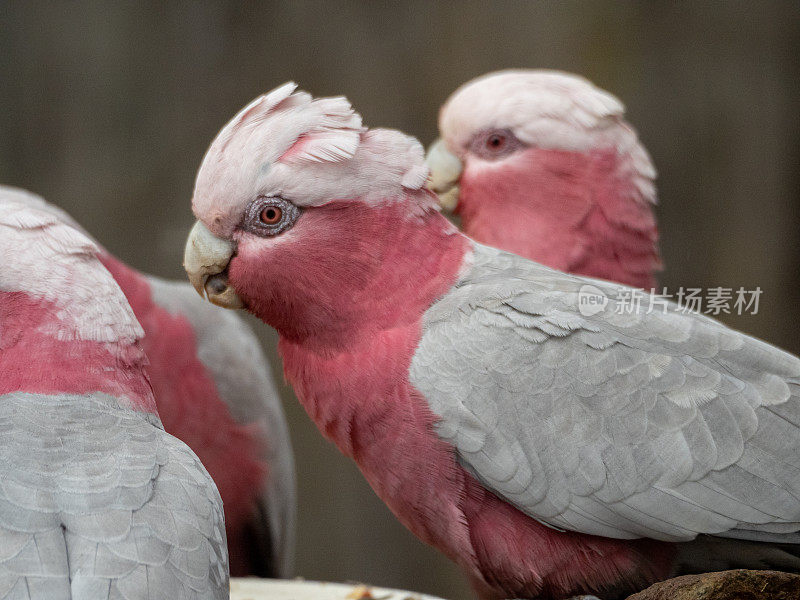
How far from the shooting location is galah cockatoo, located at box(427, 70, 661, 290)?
225cm

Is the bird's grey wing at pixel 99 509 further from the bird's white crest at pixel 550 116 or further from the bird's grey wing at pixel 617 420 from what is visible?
the bird's white crest at pixel 550 116

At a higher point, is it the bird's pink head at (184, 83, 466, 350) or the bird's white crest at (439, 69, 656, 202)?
the bird's white crest at (439, 69, 656, 202)

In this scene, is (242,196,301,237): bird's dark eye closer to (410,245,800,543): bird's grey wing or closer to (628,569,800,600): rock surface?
(410,245,800,543): bird's grey wing

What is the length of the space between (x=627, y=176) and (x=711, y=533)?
115 cm

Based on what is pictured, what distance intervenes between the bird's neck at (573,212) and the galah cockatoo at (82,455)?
110 centimetres

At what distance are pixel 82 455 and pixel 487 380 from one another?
730 millimetres

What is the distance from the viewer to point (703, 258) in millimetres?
4031

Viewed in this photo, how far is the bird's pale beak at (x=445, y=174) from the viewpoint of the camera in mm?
2402

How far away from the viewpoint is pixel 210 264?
1.63 meters

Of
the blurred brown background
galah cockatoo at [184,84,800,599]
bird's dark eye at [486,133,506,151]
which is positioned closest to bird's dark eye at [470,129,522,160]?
bird's dark eye at [486,133,506,151]

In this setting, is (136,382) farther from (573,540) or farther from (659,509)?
(659,509)

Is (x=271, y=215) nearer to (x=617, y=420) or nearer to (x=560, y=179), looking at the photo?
(x=617, y=420)

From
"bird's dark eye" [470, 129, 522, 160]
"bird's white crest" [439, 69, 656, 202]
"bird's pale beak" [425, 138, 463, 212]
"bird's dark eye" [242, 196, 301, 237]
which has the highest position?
"bird's white crest" [439, 69, 656, 202]

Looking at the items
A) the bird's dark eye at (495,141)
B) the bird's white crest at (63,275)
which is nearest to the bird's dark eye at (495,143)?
the bird's dark eye at (495,141)
